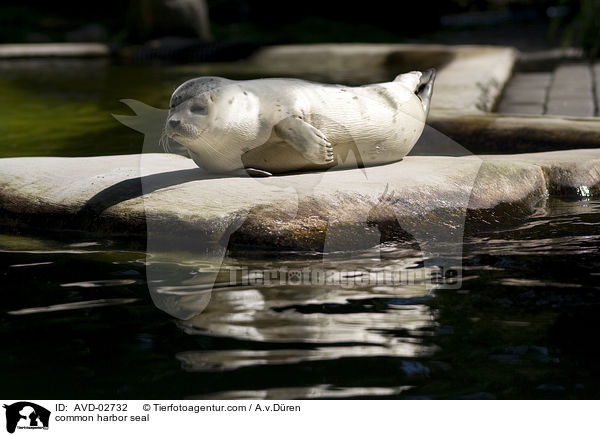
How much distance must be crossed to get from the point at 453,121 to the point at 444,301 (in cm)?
332

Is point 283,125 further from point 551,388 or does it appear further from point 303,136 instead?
point 551,388

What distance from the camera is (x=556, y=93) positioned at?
8.57 metres

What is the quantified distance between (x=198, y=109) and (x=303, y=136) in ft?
1.67

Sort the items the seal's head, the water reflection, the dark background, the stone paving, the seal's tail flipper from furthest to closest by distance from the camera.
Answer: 1. the dark background
2. the stone paving
3. the seal's tail flipper
4. the seal's head
5. the water reflection

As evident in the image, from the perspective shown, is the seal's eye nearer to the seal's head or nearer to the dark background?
the seal's head

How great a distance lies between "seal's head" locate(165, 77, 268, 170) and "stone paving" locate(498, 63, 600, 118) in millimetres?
3725

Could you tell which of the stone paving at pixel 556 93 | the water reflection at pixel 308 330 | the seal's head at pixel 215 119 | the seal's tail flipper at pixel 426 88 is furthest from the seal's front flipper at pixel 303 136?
the stone paving at pixel 556 93

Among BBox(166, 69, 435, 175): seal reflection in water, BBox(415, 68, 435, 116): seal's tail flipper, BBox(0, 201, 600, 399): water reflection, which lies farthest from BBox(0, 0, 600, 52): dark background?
BBox(0, 201, 600, 399): water reflection

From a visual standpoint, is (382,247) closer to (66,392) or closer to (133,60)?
(66,392)

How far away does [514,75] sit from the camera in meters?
10.5
